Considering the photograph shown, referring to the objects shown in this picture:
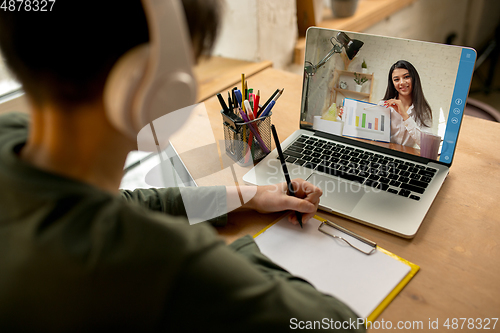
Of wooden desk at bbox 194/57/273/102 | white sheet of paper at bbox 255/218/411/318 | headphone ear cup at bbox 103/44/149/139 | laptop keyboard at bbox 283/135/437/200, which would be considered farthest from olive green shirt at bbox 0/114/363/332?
wooden desk at bbox 194/57/273/102

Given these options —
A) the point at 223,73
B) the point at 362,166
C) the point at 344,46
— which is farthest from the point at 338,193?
the point at 223,73

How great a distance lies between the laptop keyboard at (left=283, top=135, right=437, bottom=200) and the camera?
79 centimetres

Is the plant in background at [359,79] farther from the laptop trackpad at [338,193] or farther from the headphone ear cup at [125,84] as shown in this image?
the headphone ear cup at [125,84]

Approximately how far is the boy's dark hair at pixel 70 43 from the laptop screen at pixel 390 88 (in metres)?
0.56

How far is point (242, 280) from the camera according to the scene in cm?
39

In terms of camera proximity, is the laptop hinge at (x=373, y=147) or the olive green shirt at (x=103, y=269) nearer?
the olive green shirt at (x=103, y=269)

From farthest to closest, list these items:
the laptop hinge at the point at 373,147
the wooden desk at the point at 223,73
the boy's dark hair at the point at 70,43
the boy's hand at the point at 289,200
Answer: the wooden desk at the point at 223,73 → the laptop hinge at the point at 373,147 → the boy's hand at the point at 289,200 → the boy's dark hair at the point at 70,43

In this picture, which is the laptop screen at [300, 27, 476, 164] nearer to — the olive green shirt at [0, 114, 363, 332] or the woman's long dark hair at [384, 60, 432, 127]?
the woman's long dark hair at [384, 60, 432, 127]

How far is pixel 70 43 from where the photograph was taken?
0.34 m

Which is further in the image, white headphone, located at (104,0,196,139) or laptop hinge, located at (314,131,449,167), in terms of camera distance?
laptop hinge, located at (314,131,449,167)

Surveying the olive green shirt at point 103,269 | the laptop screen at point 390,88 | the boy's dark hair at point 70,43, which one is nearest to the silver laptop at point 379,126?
the laptop screen at point 390,88

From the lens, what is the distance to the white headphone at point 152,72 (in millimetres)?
351

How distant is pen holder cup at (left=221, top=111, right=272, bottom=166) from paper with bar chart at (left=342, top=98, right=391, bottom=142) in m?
0.20

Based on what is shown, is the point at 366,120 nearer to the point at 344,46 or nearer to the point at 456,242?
the point at 344,46
